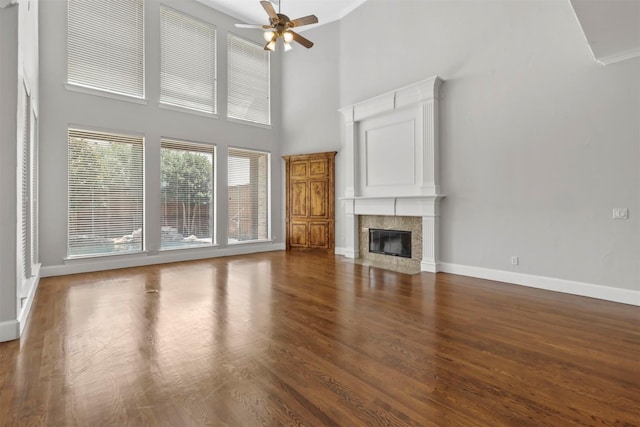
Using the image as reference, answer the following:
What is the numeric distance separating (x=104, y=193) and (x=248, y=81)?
4.32 m

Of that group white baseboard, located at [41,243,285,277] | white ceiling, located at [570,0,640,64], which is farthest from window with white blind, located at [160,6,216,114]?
white ceiling, located at [570,0,640,64]

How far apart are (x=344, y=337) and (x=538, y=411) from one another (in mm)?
1422

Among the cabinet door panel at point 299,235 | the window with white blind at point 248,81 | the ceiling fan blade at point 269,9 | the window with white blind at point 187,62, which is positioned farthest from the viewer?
the cabinet door panel at point 299,235

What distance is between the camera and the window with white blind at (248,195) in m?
7.64

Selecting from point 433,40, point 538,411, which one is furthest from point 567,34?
point 538,411

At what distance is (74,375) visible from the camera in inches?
84.5

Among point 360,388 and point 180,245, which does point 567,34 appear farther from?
point 180,245

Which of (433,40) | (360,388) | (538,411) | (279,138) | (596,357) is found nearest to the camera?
(538,411)

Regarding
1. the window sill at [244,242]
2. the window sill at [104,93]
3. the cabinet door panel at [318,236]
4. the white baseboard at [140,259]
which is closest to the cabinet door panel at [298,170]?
the cabinet door panel at [318,236]

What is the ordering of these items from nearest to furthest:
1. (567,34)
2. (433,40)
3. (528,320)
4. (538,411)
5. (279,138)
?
(538,411) → (528,320) → (567,34) → (433,40) → (279,138)

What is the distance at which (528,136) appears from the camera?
448cm

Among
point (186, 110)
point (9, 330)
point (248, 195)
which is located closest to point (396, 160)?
point (248, 195)

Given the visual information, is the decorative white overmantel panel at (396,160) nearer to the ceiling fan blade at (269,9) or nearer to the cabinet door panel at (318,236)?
the cabinet door panel at (318,236)

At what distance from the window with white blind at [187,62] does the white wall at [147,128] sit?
16 centimetres
